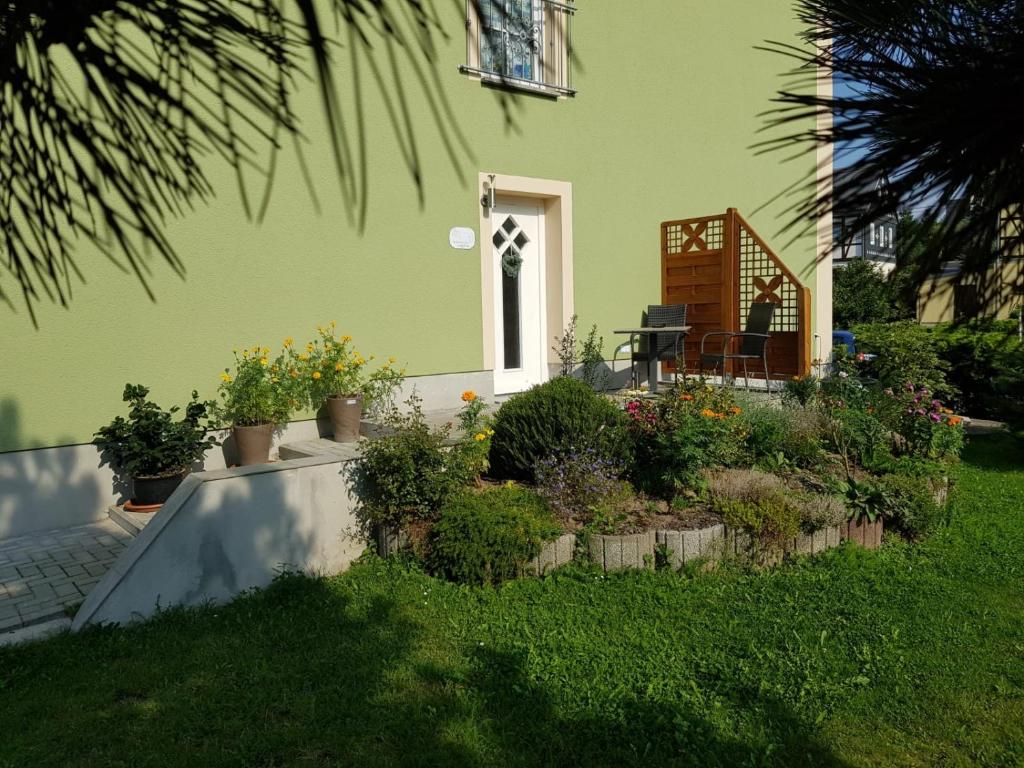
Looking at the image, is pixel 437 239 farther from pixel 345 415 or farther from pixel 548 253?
pixel 345 415

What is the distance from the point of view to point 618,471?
5.50 m

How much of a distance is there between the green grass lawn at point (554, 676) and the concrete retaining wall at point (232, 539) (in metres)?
0.17

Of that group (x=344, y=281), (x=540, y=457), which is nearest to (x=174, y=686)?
(x=540, y=457)

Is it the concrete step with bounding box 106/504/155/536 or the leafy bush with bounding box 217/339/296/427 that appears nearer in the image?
the concrete step with bounding box 106/504/155/536

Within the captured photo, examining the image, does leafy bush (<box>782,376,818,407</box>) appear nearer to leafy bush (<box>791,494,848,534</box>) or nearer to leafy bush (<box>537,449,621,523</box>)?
leafy bush (<box>791,494,848,534</box>)

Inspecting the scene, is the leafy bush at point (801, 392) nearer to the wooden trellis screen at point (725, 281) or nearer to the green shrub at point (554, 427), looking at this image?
the wooden trellis screen at point (725, 281)

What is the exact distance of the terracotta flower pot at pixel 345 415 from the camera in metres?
6.43

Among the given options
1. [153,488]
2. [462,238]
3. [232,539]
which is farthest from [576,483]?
[462,238]

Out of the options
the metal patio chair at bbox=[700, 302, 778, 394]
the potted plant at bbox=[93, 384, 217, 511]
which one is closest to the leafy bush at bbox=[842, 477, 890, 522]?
the metal patio chair at bbox=[700, 302, 778, 394]

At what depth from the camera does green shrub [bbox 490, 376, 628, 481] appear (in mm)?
5555

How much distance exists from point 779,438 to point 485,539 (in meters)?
A: 3.01

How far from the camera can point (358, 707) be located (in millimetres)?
3227

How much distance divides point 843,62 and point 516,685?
2850 millimetres

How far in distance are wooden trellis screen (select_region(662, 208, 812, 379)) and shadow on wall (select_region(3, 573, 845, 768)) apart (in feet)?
20.0
